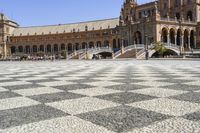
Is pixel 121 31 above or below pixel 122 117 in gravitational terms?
above

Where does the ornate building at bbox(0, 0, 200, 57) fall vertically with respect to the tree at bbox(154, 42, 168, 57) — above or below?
above

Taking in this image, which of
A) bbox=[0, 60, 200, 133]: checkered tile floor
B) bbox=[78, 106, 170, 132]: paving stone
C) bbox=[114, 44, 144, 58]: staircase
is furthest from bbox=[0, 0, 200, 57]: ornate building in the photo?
bbox=[78, 106, 170, 132]: paving stone

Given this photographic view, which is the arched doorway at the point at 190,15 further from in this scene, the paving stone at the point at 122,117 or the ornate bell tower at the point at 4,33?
the paving stone at the point at 122,117

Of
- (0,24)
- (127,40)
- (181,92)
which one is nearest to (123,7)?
(127,40)

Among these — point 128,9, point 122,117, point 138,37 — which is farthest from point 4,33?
point 122,117

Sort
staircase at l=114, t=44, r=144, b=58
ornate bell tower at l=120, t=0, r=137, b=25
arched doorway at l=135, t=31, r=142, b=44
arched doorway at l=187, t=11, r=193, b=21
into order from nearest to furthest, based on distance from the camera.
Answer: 1. staircase at l=114, t=44, r=144, b=58
2. arched doorway at l=135, t=31, r=142, b=44
3. arched doorway at l=187, t=11, r=193, b=21
4. ornate bell tower at l=120, t=0, r=137, b=25

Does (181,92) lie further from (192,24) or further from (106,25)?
(106,25)

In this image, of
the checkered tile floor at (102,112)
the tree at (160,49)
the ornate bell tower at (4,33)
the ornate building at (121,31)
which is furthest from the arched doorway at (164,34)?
the ornate bell tower at (4,33)

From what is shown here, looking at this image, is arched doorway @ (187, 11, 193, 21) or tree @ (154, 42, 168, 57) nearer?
tree @ (154, 42, 168, 57)

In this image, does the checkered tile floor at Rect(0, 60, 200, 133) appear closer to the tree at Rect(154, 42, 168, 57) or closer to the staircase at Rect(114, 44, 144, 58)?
the tree at Rect(154, 42, 168, 57)

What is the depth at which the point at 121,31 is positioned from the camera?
79625mm

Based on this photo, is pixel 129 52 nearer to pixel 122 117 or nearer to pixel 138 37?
pixel 138 37

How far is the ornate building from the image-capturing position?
234 ft

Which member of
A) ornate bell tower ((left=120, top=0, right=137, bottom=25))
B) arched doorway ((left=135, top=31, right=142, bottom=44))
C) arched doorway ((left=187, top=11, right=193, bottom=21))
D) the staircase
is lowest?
the staircase
